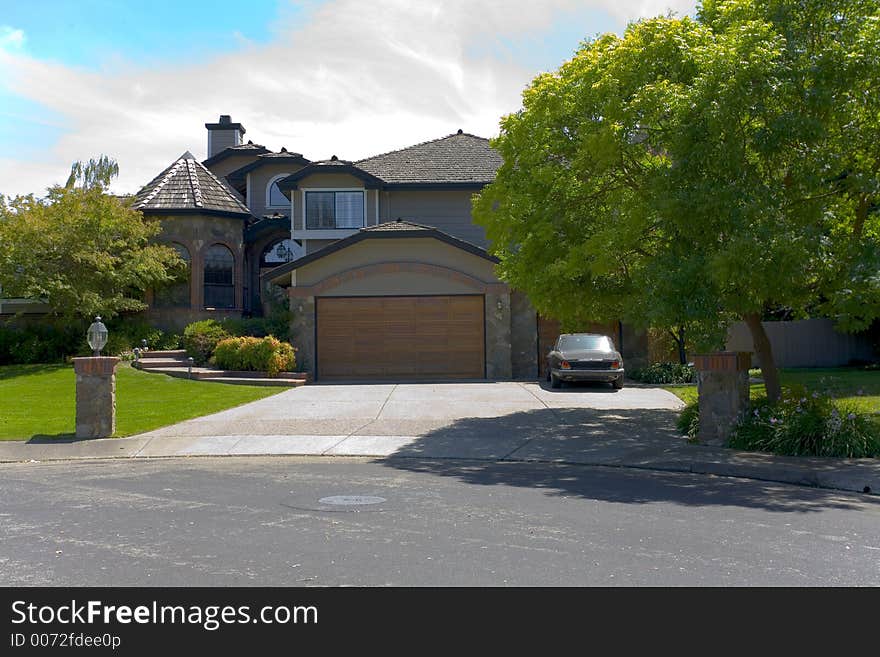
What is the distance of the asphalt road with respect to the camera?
19.2ft

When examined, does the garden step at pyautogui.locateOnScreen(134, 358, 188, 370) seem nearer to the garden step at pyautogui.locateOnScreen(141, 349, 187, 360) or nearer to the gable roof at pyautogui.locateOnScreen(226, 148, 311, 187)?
the garden step at pyautogui.locateOnScreen(141, 349, 187, 360)

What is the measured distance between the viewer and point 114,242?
1038 inches

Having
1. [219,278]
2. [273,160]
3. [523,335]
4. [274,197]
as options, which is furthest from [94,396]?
[274,197]

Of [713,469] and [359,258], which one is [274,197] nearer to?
[359,258]

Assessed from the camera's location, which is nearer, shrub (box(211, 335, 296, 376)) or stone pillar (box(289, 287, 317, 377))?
shrub (box(211, 335, 296, 376))

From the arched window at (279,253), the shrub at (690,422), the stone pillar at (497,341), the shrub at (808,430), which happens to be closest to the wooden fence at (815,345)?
the stone pillar at (497,341)

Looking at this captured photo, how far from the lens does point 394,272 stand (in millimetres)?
25828

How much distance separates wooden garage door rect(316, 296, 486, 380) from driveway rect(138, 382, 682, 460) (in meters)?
4.45

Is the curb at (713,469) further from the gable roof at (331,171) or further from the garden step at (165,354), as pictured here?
the gable roof at (331,171)

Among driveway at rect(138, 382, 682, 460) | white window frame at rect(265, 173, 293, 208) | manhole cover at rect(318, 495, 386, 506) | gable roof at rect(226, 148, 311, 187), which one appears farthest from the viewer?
white window frame at rect(265, 173, 293, 208)

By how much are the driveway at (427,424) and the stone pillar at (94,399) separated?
2.53 feet

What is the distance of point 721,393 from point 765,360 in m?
1.71

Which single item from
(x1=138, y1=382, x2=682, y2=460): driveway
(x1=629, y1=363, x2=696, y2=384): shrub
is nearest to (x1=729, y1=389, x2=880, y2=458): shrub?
(x1=138, y1=382, x2=682, y2=460): driveway
